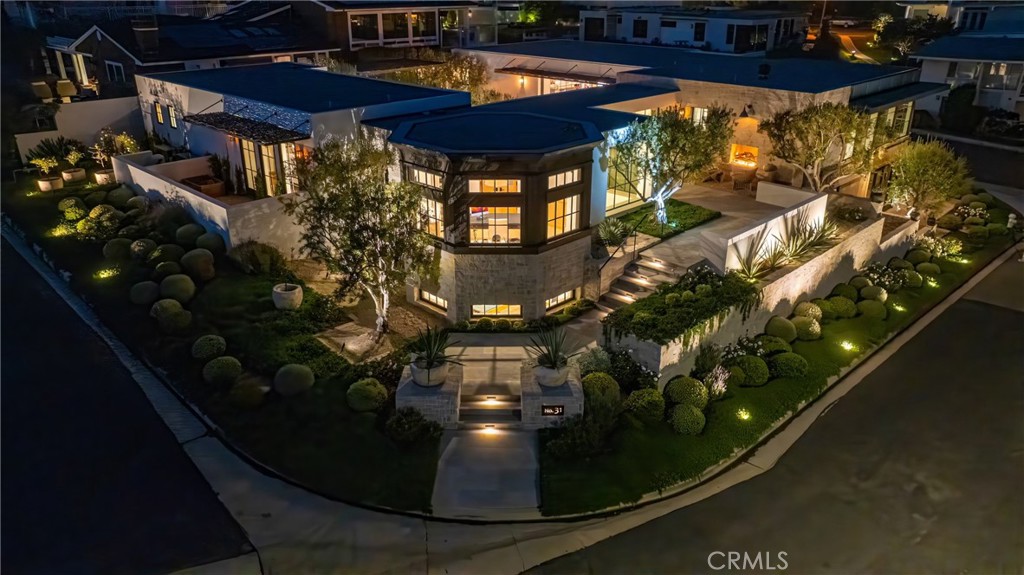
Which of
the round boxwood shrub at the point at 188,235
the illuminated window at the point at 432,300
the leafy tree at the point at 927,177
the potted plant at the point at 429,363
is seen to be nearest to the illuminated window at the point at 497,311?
the illuminated window at the point at 432,300

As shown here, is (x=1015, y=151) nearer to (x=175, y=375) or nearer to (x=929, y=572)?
(x=929, y=572)

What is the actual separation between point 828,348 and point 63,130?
34.7 meters

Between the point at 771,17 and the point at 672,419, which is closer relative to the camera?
the point at 672,419

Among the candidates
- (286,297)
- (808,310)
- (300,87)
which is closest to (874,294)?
(808,310)

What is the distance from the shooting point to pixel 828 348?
19562 millimetres

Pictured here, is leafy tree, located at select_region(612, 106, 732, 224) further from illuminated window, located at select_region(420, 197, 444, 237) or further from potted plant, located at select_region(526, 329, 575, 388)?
potted plant, located at select_region(526, 329, 575, 388)

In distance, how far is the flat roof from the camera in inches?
960

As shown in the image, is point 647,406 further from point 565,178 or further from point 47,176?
point 47,176

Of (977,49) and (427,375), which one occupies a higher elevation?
(977,49)

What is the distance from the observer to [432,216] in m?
19.3

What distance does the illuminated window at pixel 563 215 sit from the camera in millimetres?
19125

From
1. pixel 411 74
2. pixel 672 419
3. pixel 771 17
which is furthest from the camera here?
pixel 771 17

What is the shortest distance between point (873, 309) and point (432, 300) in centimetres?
1360

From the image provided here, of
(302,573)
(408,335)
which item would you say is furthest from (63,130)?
(302,573)
